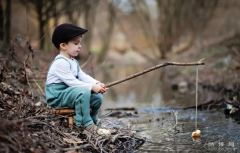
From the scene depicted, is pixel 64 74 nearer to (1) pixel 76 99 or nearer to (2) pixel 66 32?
(1) pixel 76 99

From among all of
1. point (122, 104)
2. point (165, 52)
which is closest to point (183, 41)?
point (165, 52)

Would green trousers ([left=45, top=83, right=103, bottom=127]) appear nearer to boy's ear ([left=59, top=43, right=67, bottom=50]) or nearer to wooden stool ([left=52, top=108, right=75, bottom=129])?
wooden stool ([left=52, top=108, right=75, bottom=129])

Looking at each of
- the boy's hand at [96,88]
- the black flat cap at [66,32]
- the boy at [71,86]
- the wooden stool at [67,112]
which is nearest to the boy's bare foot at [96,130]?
the boy at [71,86]

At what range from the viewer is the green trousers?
3590 millimetres

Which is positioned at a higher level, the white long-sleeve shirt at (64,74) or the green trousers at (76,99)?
the white long-sleeve shirt at (64,74)

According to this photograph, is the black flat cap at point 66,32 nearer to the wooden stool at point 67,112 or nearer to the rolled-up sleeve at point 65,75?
the rolled-up sleeve at point 65,75

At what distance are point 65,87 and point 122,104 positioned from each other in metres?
3.52

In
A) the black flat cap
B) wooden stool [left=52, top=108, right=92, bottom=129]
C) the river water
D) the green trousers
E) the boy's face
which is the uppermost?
the black flat cap

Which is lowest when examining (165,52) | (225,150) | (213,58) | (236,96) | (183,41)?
(225,150)

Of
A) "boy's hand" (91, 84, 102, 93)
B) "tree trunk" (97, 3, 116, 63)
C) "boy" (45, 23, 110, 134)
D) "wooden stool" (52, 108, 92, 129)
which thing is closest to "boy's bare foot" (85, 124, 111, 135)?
"boy" (45, 23, 110, 134)

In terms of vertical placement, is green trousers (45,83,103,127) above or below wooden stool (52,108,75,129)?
above

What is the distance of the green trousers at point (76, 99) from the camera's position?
141 inches

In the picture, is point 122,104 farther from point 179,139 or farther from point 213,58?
point 213,58

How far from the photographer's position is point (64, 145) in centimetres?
298
